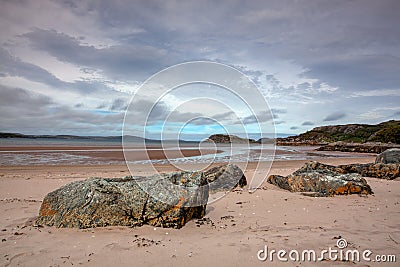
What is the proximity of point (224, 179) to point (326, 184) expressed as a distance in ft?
11.2

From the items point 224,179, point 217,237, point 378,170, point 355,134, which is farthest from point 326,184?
point 355,134

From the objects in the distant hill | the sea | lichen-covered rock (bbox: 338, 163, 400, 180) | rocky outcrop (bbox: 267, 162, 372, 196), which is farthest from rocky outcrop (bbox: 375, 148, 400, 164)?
the distant hill

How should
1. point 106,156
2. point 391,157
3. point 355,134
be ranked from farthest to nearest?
1. point 355,134
2. point 106,156
3. point 391,157

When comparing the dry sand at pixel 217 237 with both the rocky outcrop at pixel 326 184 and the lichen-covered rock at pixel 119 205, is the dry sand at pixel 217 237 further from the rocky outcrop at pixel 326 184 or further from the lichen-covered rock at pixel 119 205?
the rocky outcrop at pixel 326 184

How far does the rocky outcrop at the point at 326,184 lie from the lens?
799cm

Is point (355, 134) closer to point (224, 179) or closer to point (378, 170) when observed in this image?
point (378, 170)

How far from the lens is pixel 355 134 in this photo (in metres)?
92.1

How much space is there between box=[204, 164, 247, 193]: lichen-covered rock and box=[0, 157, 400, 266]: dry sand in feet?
6.99

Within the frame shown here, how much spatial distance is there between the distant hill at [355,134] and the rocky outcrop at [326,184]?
180 ft

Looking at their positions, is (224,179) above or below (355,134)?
below

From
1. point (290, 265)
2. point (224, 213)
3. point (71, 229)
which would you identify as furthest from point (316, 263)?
point (71, 229)

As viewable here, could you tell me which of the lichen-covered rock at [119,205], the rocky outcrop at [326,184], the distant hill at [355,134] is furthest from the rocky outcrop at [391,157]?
the distant hill at [355,134]

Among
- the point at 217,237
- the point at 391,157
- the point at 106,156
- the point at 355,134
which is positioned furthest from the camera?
the point at 355,134

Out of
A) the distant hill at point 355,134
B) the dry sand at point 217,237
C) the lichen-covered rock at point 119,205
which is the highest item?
the distant hill at point 355,134
